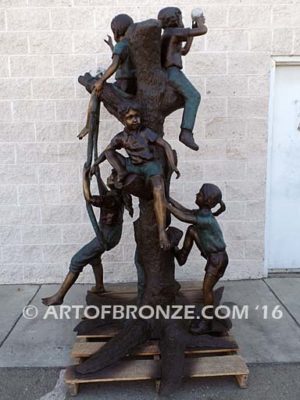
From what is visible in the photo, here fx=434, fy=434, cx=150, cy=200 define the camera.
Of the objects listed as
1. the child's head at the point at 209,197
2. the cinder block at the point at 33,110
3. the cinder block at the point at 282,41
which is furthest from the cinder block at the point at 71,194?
the cinder block at the point at 282,41

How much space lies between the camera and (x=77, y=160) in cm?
429

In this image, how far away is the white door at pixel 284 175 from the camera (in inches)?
171

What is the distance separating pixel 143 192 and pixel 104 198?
16.8 inches

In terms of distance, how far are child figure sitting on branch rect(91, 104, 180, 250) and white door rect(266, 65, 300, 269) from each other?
1957 millimetres

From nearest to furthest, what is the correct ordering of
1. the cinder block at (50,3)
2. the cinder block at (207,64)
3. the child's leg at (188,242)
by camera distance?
the child's leg at (188,242) < the cinder block at (50,3) < the cinder block at (207,64)

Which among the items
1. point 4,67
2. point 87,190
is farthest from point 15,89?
point 87,190

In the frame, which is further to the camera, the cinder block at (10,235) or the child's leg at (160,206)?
the cinder block at (10,235)

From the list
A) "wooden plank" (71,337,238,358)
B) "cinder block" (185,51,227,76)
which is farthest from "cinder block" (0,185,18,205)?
"cinder block" (185,51,227,76)

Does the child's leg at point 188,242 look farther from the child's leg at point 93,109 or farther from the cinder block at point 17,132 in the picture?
the cinder block at point 17,132

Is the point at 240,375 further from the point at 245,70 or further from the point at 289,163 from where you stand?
the point at 245,70

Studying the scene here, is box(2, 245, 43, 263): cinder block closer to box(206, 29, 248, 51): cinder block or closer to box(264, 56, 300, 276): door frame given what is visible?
box(264, 56, 300, 276): door frame

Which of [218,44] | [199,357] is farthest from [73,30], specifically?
[199,357]

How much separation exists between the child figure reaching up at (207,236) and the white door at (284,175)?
5.50ft

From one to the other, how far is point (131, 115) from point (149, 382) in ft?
5.66
